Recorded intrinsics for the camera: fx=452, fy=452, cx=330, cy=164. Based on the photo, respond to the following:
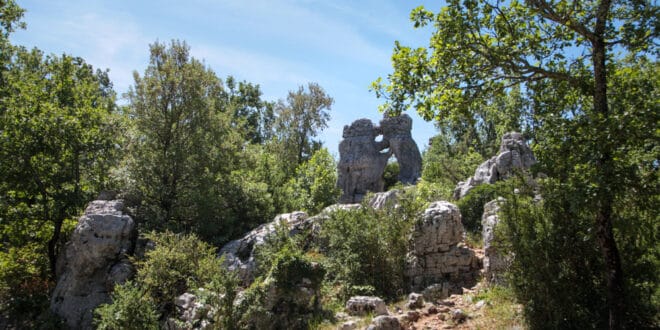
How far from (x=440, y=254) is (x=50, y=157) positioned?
516 inches

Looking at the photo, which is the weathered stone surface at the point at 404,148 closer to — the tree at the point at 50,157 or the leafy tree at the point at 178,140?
the leafy tree at the point at 178,140

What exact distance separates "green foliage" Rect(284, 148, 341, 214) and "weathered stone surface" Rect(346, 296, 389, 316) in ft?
33.3

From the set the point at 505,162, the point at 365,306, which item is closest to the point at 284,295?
the point at 365,306

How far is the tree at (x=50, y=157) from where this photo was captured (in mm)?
14984

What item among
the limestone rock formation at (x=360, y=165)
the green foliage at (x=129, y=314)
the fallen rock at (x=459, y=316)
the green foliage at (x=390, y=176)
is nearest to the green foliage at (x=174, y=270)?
the green foliage at (x=129, y=314)

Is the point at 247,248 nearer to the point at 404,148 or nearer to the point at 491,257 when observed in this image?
the point at 491,257

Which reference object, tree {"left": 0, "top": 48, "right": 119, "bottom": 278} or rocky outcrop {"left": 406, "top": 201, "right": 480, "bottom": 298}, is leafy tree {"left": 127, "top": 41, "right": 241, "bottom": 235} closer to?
tree {"left": 0, "top": 48, "right": 119, "bottom": 278}

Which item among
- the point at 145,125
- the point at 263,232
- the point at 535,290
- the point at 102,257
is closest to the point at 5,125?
the point at 145,125

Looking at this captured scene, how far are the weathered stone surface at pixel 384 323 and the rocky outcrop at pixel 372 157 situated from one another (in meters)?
23.4

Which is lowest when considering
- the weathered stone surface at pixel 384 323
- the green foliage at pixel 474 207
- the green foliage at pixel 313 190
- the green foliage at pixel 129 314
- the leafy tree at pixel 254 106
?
the green foliage at pixel 129 314

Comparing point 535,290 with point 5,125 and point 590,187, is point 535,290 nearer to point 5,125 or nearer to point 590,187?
point 590,187

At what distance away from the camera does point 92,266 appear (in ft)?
44.4

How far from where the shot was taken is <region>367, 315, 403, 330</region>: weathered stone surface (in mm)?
8797

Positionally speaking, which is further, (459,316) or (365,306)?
(365,306)
